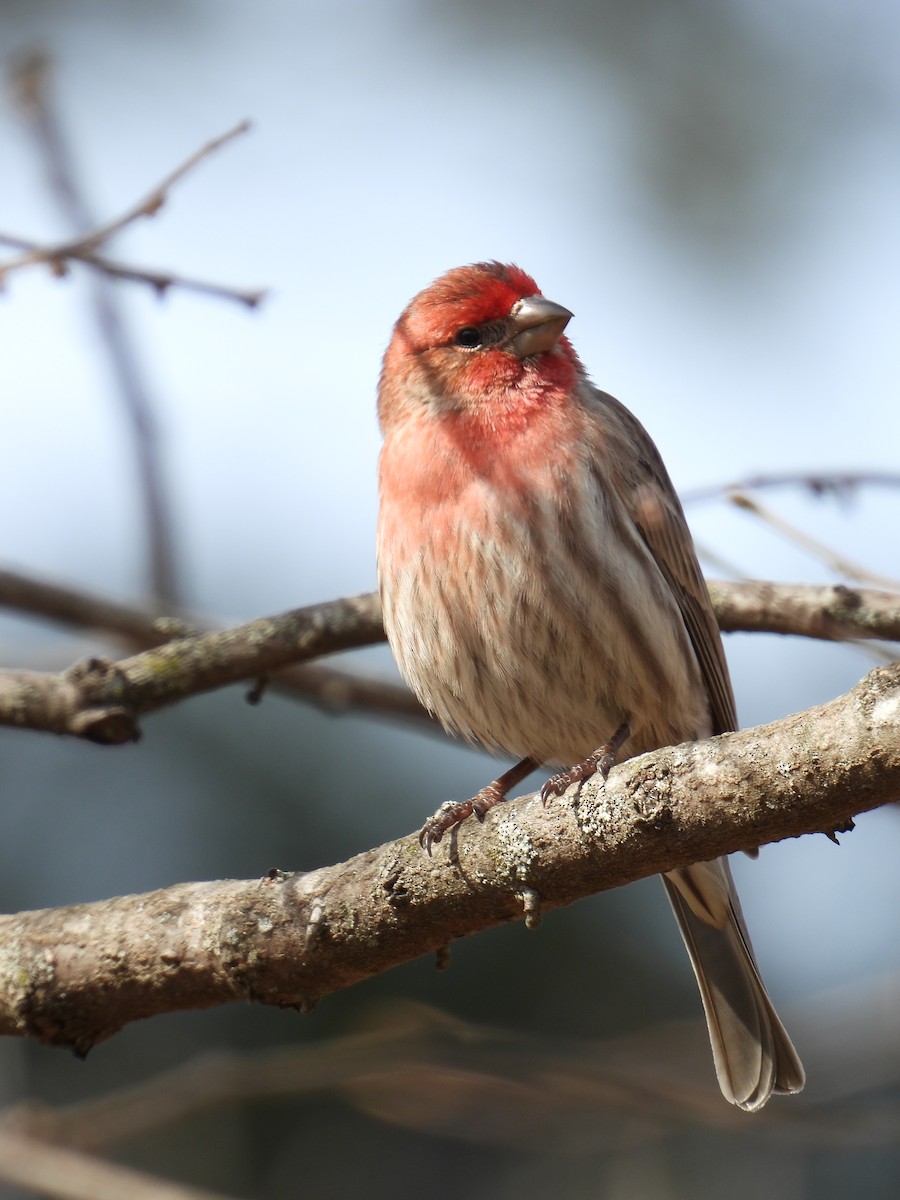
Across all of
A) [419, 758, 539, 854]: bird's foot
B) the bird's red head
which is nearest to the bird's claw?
[419, 758, 539, 854]: bird's foot

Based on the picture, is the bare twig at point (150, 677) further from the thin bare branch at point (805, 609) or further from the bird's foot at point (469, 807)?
the thin bare branch at point (805, 609)

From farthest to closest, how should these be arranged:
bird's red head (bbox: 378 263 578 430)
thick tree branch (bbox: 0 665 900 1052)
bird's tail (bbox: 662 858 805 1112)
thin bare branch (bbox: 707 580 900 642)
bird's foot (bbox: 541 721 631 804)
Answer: bird's red head (bbox: 378 263 578 430), bird's tail (bbox: 662 858 805 1112), thin bare branch (bbox: 707 580 900 642), bird's foot (bbox: 541 721 631 804), thick tree branch (bbox: 0 665 900 1052)

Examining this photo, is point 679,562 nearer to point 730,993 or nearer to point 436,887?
point 730,993

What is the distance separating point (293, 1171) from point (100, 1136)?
9.68 ft

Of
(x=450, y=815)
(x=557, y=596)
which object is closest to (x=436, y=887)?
(x=450, y=815)

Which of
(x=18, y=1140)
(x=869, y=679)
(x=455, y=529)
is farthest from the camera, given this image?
(x=455, y=529)

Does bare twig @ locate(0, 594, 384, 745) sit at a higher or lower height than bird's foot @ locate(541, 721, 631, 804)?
higher

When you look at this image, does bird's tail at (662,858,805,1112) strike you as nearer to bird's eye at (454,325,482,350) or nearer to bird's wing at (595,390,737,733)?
bird's wing at (595,390,737,733)

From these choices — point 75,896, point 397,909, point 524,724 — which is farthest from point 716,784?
point 75,896

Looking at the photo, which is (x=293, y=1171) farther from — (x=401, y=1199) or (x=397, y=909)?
(x=397, y=909)

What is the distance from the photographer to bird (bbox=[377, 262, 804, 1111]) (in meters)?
4.71

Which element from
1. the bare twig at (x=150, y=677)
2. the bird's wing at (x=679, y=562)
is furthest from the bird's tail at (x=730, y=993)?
the bare twig at (x=150, y=677)

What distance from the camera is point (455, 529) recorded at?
15.8 ft

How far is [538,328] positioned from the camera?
545cm
